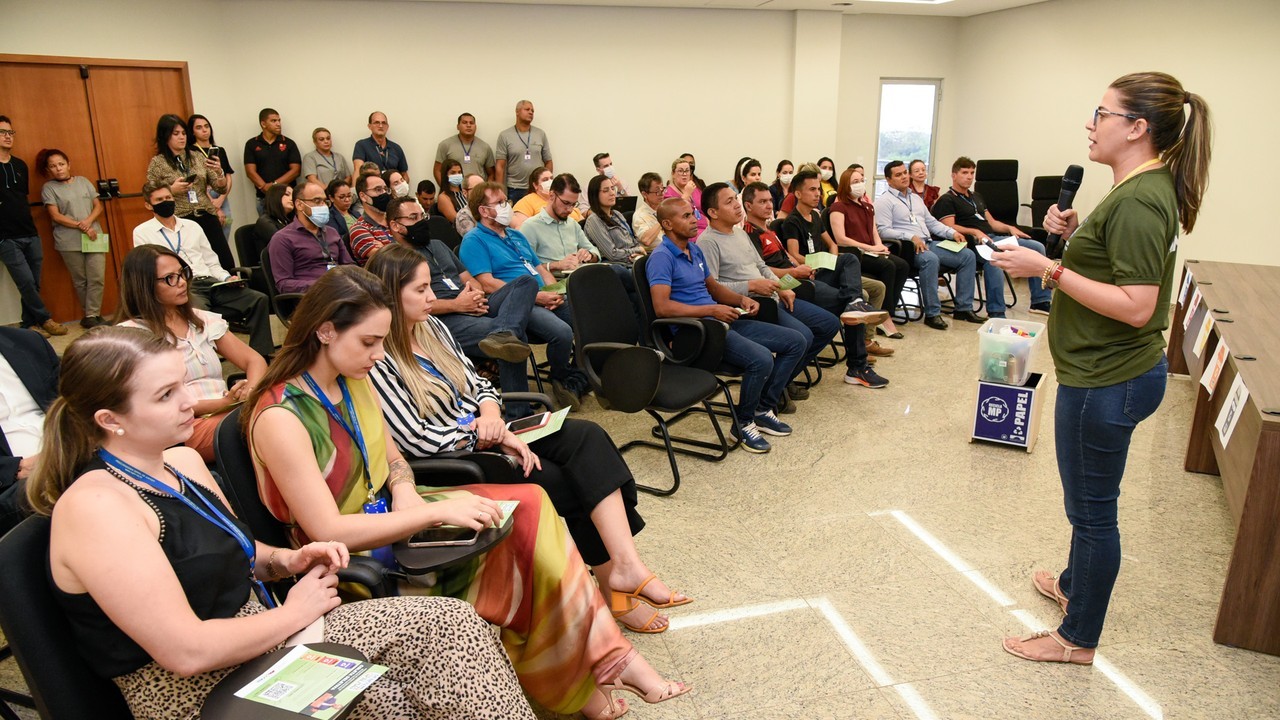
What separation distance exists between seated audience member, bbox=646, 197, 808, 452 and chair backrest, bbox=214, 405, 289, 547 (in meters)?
2.21

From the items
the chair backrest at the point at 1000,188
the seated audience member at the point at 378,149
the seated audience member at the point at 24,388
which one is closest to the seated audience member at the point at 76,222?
the seated audience member at the point at 378,149

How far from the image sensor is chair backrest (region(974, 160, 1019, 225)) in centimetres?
813

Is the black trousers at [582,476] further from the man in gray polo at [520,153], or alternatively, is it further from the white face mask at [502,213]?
the man in gray polo at [520,153]

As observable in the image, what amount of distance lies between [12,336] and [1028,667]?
10.5ft

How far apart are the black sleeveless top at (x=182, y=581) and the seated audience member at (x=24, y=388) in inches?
47.5

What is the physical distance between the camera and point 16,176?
5988 mm

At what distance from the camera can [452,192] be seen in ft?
25.2

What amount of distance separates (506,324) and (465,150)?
5.03 metres

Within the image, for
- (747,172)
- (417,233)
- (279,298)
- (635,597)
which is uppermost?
(747,172)

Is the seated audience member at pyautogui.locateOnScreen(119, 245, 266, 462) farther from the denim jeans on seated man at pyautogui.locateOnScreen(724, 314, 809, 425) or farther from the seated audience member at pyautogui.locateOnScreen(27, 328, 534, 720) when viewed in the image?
the denim jeans on seated man at pyautogui.locateOnScreen(724, 314, 809, 425)

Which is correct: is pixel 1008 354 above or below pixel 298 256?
below

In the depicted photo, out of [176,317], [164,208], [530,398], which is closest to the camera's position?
[530,398]

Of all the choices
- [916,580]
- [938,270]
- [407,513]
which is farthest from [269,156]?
[916,580]

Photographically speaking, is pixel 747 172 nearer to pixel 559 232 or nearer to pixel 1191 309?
pixel 559 232
